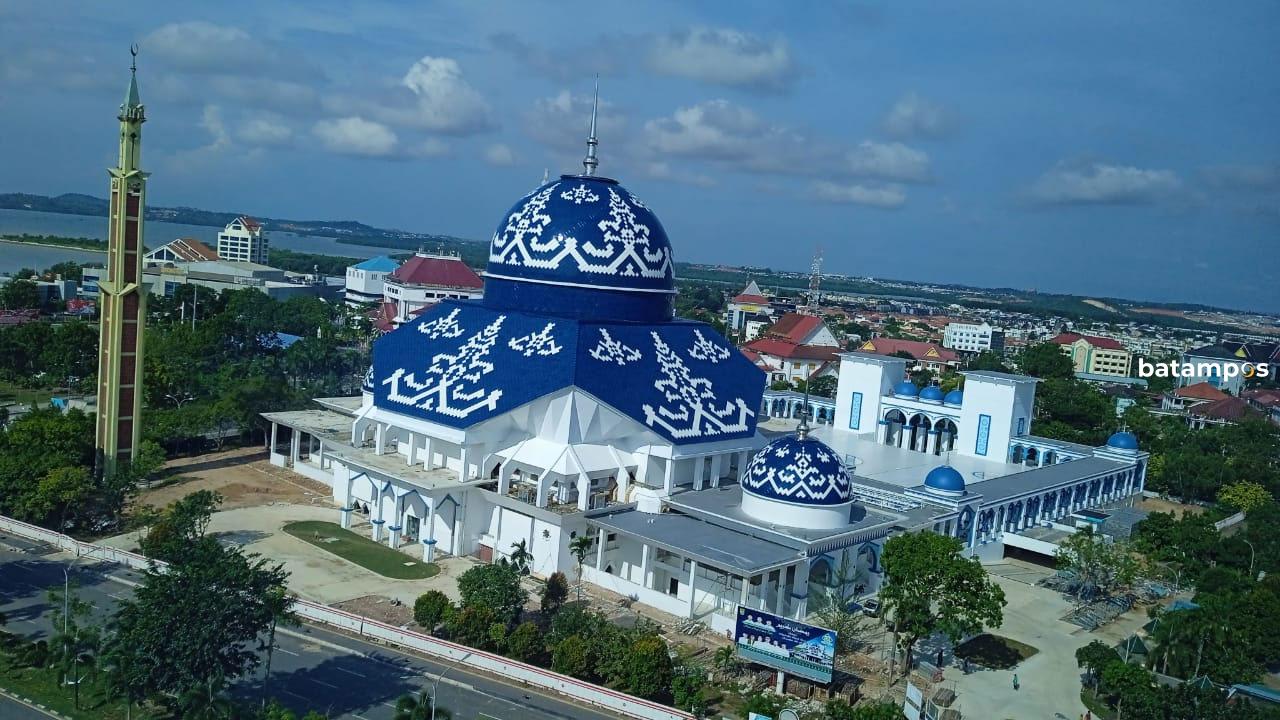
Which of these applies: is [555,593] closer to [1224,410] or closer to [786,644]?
[786,644]

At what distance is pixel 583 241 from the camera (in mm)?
37406

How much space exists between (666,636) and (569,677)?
4706 mm

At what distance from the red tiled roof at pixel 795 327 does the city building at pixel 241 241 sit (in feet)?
267

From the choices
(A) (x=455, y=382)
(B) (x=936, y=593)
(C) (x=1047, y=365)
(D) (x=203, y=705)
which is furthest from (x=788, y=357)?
(D) (x=203, y=705)

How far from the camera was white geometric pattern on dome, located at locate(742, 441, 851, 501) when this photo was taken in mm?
30969

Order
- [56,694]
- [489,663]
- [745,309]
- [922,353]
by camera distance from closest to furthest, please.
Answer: [56,694]
[489,663]
[922,353]
[745,309]

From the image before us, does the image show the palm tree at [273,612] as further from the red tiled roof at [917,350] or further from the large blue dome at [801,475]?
the red tiled roof at [917,350]

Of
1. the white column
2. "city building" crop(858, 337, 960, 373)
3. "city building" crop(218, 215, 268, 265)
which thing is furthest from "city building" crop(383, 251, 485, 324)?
the white column

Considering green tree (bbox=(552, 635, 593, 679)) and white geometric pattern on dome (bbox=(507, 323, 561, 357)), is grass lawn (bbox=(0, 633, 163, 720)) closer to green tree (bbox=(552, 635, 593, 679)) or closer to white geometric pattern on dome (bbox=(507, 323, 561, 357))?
green tree (bbox=(552, 635, 593, 679))

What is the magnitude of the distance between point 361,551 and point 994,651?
65.0 feet

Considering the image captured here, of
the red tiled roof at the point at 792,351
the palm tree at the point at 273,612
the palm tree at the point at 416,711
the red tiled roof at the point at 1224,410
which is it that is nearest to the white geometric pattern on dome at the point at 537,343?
the palm tree at the point at 273,612

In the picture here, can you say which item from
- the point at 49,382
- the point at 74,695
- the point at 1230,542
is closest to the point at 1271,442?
the point at 1230,542

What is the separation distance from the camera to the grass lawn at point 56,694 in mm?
21094

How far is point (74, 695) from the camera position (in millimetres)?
21844
